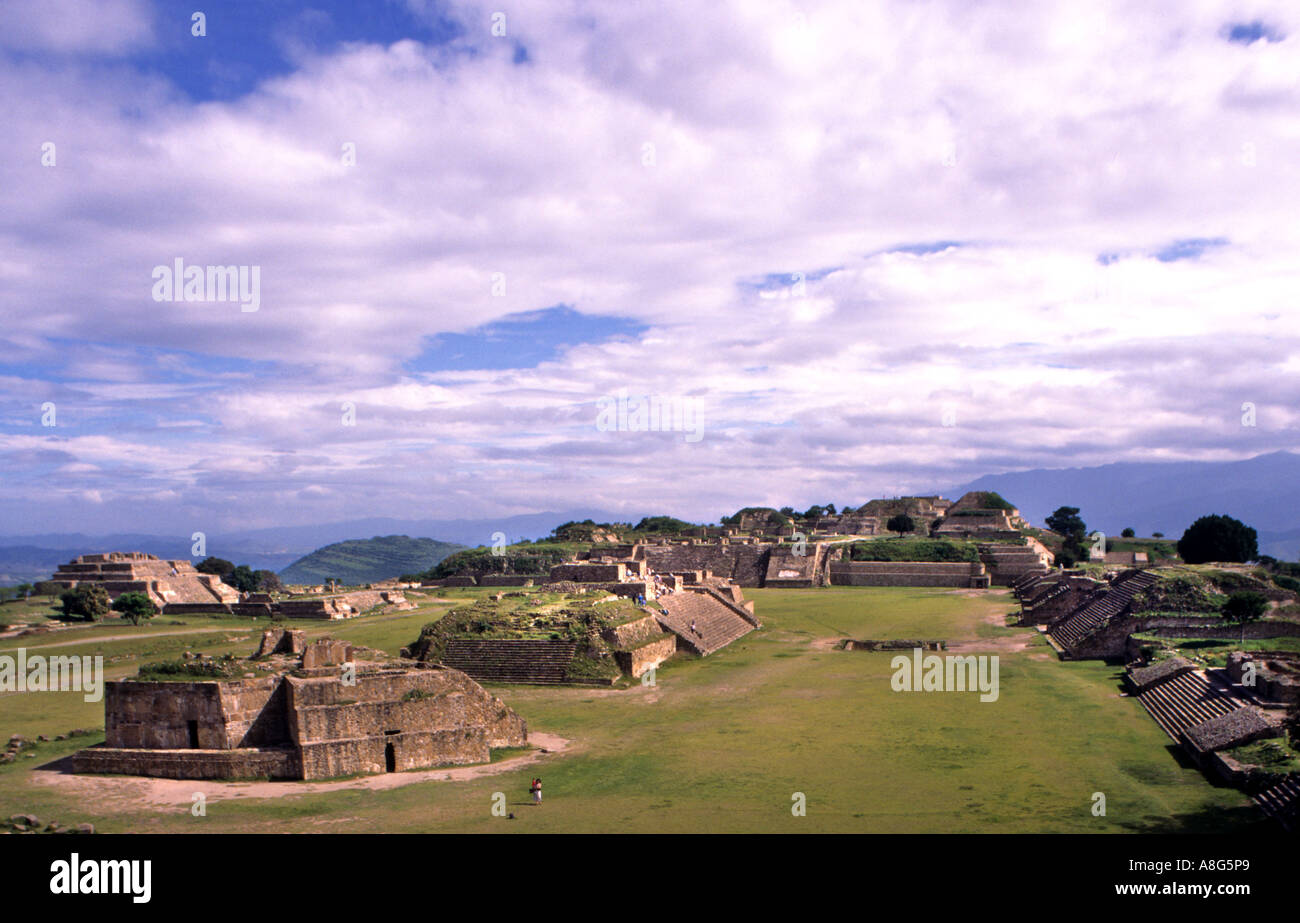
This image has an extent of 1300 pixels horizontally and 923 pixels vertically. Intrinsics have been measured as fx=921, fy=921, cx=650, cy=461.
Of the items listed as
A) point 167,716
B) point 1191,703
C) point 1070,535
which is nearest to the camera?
point 167,716

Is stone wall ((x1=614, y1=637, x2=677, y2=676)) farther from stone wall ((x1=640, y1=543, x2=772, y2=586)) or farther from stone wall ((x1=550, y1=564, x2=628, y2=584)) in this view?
stone wall ((x1=640, y1=543, x2=772, y2=586))

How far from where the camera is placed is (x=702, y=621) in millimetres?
43906

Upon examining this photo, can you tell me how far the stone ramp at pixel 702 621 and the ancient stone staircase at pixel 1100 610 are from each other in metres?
14.7

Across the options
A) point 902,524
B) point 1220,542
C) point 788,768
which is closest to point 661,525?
point 902,524

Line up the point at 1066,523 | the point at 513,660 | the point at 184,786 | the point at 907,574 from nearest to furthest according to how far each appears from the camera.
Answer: the point at 184,786 → the point at 513,660 → the point at 907,574 → the point at 1066,523

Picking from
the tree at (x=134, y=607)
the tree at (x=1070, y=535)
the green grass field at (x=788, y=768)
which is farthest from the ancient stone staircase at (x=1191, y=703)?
the tree at (x=1070, y=535)

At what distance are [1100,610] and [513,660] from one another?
26946mm

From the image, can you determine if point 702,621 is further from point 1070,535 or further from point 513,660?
point 1070,535

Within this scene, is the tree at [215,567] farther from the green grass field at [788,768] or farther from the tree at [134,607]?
the green grass field at [788,768]

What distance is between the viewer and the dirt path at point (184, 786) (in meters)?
18.0

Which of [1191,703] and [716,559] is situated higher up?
[716,559]

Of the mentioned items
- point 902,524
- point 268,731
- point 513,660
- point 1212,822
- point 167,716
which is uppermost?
Result: point 902,524
